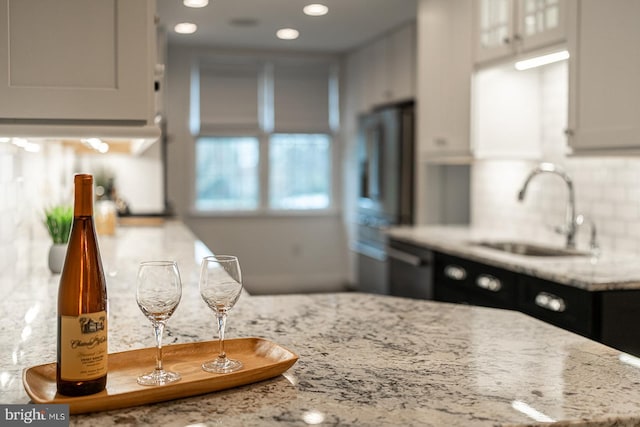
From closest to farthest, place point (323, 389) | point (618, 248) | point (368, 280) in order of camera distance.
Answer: point (323, 389) → point (618, 248) → point (368, 280)

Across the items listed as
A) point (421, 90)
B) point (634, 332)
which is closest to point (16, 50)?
point (634, 332)

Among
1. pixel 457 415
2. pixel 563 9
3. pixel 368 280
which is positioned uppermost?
pixel 563 9

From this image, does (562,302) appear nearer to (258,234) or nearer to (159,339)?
(159,339)

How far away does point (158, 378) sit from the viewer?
115 centimetres

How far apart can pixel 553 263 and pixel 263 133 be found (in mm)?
4876

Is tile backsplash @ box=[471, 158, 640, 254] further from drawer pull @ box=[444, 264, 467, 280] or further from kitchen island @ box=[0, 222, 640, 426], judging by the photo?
kitchen island @ box=[0, 222, 640, 426]

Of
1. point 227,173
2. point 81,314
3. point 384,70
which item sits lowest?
point 81,314

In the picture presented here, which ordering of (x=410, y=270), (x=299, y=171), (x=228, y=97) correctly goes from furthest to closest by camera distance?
(x=299, y=171)
(x=228, y=97)
(x=410, y=270)

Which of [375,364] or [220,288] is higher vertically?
[220,288]

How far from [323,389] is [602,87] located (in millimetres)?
2127

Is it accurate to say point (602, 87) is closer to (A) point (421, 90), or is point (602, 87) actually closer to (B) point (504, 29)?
(B) point (504, 29)

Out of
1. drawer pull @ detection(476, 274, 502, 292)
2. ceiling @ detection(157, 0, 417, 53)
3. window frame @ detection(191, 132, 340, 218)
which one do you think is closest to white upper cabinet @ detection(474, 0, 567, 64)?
drawer pull @ detection(476, 274, 502, 292)

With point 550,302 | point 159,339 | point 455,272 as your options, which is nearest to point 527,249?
point 455,272

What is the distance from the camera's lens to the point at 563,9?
118 inches
